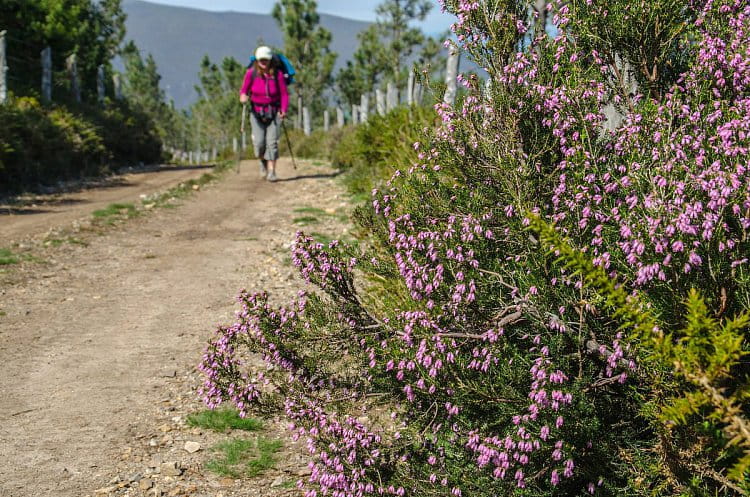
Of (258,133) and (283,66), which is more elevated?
(283,66)

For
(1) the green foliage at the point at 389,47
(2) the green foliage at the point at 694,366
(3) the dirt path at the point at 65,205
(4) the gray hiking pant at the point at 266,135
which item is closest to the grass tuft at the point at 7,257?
(3) the dirt path at the point at 65,205

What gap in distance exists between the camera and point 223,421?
3.96 metres

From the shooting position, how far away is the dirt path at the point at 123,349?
340 cm

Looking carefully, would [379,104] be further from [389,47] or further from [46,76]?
[389,47]

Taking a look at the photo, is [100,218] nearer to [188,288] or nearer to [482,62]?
[188,288]

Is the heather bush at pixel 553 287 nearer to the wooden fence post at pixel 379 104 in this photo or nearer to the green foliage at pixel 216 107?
the wooden fence post at pixel 379 104

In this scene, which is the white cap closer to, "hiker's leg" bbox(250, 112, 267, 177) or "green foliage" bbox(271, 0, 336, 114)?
"hiker's leg" bbox(250, 112, 267, 177)

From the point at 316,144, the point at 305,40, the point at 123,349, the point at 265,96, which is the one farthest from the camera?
the point at 305,40

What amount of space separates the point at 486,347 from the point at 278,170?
1647 cm

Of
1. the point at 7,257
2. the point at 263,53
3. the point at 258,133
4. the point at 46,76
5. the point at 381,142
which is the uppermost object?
the point at 46,76

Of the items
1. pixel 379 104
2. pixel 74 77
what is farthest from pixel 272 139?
pixel 74 77

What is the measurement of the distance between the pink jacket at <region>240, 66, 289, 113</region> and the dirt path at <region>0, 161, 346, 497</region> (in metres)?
4.76

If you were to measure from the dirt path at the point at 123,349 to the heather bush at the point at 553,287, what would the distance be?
2.18 ft

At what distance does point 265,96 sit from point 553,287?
12.5m
